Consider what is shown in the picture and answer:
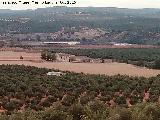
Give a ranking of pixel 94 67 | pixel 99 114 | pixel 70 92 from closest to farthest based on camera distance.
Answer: pixel 99 114 < pixel 70 92 < pixel 94 67

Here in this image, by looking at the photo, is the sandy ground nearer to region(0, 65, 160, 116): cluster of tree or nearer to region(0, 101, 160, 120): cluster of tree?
region(0, 65, 160, 116): cluster of tree

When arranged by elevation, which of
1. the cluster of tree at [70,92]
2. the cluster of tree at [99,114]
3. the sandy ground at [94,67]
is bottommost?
the sandy ground at [94,67]

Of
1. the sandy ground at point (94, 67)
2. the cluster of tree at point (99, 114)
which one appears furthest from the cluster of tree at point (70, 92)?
the sandy ground at point (94, 67)

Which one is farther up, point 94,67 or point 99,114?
point 99,114

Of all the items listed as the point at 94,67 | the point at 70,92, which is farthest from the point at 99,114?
the point at 94,67

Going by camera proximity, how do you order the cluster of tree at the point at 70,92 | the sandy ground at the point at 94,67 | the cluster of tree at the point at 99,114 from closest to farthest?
the cluster of tree at the point at 99,114, the cluster of tree at the point at 70,92, the sandy ground at the point at 94,67

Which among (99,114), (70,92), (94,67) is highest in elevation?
(99,114)

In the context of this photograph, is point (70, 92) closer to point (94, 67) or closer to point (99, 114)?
point (99, 114)

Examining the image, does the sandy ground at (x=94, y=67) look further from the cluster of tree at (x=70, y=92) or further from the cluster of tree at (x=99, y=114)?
the cluster of tree at (x=99, y=114)

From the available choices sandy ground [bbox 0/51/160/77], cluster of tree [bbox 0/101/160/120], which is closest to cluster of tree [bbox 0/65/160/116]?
cluster of tree [bbox 0/101/160/120]
